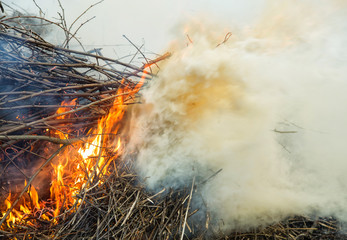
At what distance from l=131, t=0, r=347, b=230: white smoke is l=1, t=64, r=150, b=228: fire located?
1.15 feet

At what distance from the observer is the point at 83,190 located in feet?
7.89

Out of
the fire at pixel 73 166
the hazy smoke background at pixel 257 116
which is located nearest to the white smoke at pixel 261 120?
the hazy smoke background at pixel 257 116

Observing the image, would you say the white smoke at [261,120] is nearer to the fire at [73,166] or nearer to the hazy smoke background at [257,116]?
the hazy smoke background at [257,116]

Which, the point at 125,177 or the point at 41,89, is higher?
the point at 41,89

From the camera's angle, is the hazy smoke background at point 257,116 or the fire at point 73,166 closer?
the hazy smoke background at point 257,116

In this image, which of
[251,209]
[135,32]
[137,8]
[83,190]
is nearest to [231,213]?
[251,209]

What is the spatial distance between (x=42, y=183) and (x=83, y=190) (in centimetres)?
90

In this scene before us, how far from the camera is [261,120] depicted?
2.27 m

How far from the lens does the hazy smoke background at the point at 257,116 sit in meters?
2.08

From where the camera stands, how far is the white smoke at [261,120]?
2.08 m

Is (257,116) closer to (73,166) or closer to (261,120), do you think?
(261,120)

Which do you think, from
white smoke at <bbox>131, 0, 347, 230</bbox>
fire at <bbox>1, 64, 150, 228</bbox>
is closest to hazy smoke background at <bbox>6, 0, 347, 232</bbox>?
white smoke at <bbox>131, 0, 347, 230</bbox>

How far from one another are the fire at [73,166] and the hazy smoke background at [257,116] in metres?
0.31

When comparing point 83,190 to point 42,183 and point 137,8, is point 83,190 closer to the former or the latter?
point 42,183
